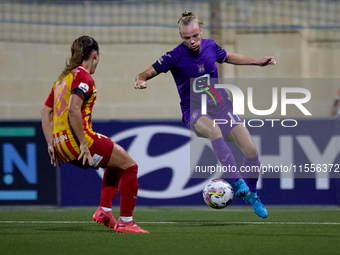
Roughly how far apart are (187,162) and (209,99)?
1.89 m

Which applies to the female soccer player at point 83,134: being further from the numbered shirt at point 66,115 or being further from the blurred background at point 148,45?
the blurred background at point 148,45

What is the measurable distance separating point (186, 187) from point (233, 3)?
3423 millimetres

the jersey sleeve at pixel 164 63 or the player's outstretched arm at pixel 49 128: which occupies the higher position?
the jersey sleeve at pixel 164 63

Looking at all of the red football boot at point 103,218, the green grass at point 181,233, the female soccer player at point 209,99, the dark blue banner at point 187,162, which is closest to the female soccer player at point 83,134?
Result: the red football boot at point 103,218

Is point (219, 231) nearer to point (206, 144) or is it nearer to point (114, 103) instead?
point (206, 144)

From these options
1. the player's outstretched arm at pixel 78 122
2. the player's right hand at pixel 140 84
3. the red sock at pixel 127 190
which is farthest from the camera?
the player's right hand at pixel 140 84

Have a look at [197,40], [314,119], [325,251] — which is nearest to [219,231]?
[325,251]

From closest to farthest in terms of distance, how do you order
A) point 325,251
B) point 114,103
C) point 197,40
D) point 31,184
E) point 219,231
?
point 325,251, point 219,231, point 197,40, point 31,184, point 114,103

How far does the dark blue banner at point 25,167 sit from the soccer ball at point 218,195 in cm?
267

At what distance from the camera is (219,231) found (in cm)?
446

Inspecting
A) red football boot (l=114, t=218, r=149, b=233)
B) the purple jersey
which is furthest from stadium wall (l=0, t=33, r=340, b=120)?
red football boot (l=114, t=218, r=149, b=233)

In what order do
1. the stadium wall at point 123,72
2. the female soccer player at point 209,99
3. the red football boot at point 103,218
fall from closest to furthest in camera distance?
the red football boot at point 103,218 → the female soccer player at point 209,99 → the stadium wall at point 123,72

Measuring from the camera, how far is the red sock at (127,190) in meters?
4.26

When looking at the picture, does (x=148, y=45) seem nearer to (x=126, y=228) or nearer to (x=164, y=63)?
(x=164, y=63)
